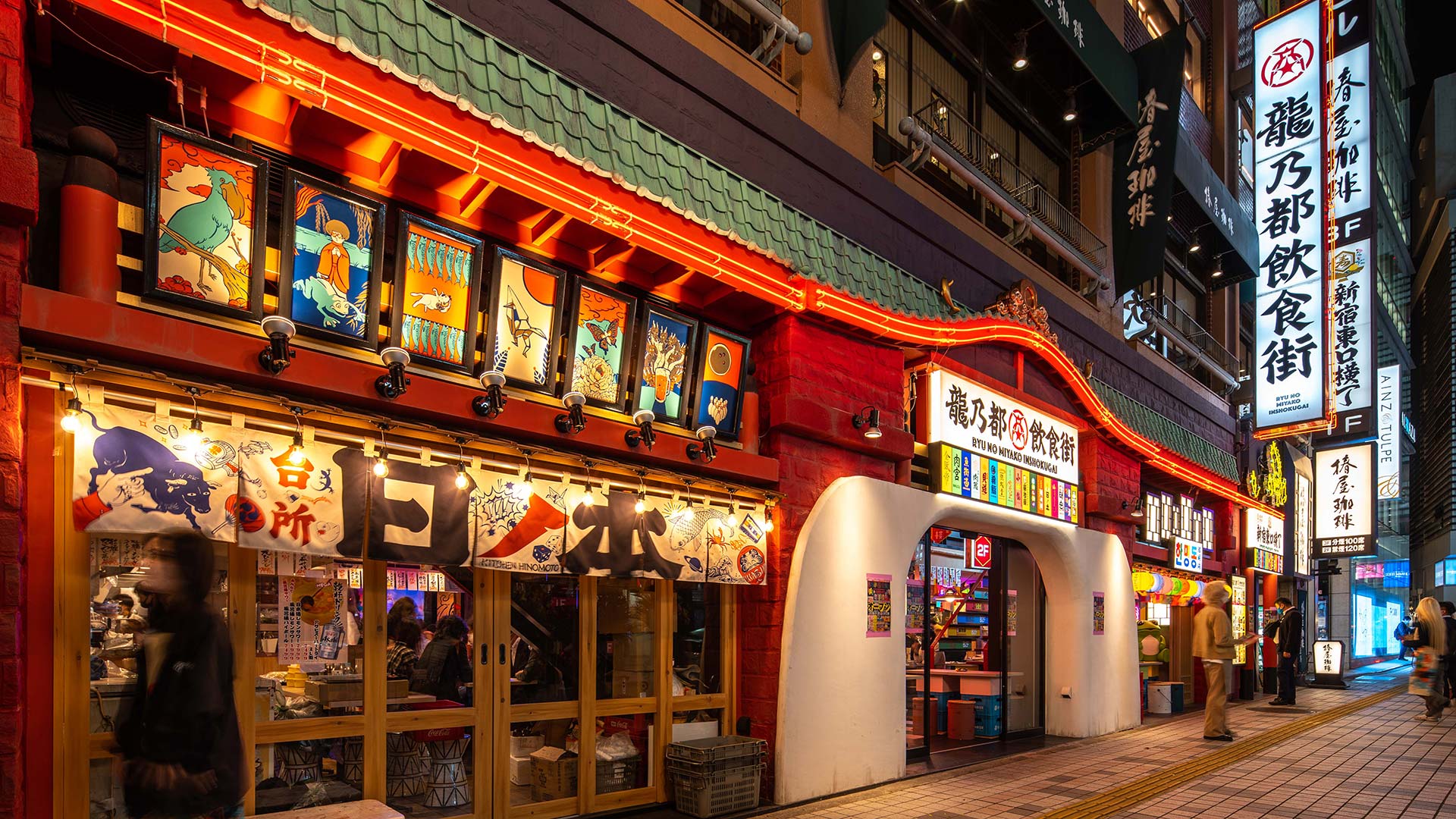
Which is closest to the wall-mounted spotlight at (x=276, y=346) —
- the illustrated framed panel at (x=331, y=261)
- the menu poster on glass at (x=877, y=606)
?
the illustrated framed panel at (x=331, y=261)

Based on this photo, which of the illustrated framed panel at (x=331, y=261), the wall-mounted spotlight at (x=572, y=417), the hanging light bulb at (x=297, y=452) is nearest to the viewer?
the hanging light bulb at (x=297, y=452)

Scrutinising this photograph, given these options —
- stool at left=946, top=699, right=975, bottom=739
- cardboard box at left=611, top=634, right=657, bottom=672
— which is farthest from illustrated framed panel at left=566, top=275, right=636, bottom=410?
stool at left=946, top=699, right=975, bottom=739

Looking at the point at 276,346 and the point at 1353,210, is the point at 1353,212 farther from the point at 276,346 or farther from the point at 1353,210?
the point at 276,346

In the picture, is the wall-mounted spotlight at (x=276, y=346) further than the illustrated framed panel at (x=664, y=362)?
No

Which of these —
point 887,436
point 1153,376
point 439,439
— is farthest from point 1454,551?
point 439,439

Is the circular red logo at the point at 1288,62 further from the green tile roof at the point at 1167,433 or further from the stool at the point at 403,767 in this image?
the stool at the point at 403,767

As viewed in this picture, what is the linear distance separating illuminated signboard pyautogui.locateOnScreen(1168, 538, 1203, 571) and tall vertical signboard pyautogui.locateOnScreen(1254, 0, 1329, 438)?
9.65 feet

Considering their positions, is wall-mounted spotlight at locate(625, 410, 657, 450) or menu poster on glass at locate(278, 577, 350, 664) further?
wall-mounted spotlight at locate(625, 410, 657, 450)

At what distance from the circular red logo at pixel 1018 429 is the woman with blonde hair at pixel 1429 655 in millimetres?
8780

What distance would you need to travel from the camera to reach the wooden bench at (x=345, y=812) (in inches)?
214

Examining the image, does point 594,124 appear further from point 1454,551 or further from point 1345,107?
point 1454,551

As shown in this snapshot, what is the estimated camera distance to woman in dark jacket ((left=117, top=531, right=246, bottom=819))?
13.7ft

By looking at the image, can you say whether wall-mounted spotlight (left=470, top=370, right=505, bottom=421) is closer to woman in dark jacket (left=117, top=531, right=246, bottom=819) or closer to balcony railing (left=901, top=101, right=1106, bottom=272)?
woman in dark jacket (left=117, top=531, right=246, bottom=819)

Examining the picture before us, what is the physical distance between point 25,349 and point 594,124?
13.5ft
